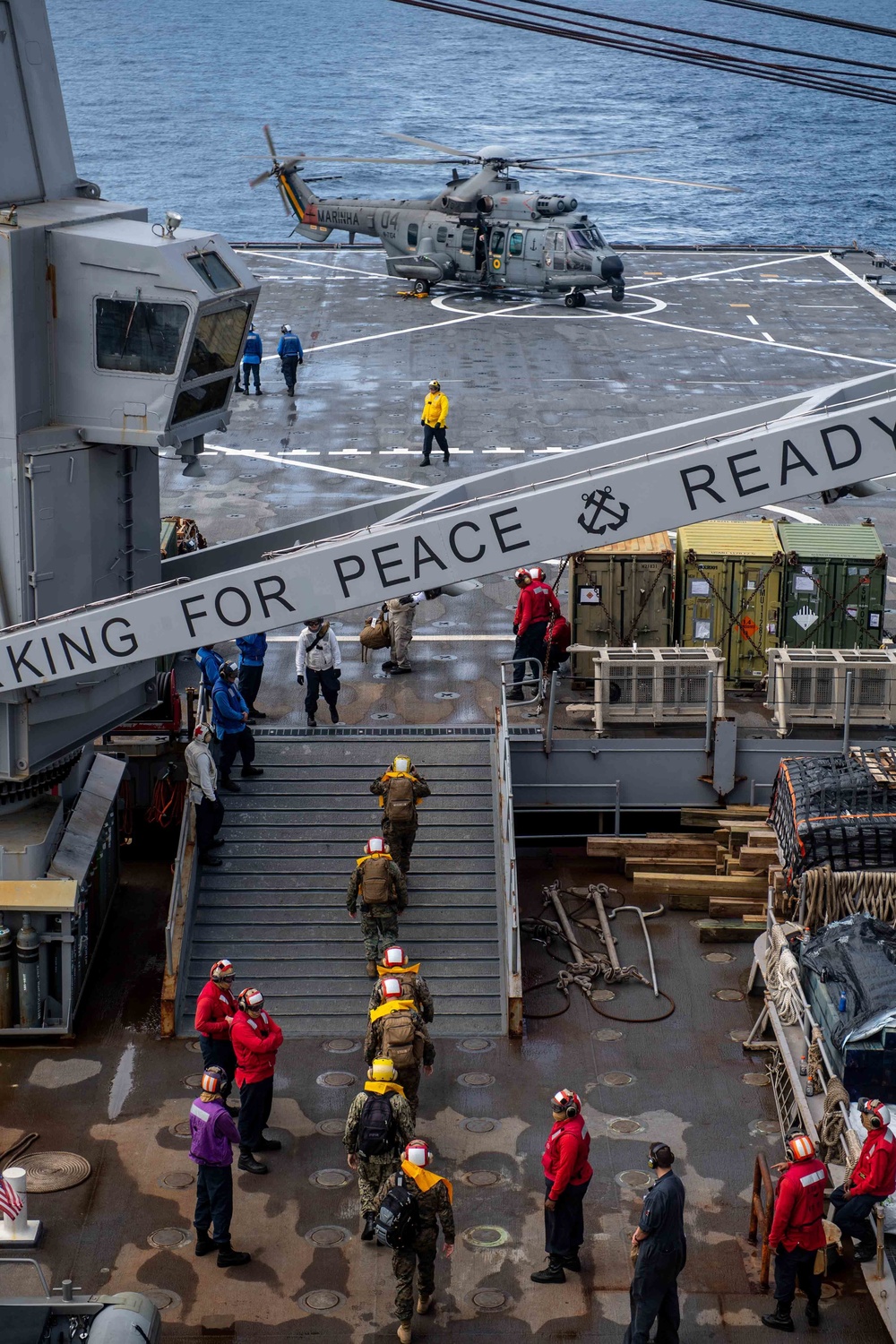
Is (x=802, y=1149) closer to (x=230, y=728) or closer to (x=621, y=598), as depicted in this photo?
(x=230, y=728)

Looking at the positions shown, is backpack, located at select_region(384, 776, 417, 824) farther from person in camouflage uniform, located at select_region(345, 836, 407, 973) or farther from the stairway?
the stairway

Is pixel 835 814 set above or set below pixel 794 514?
below

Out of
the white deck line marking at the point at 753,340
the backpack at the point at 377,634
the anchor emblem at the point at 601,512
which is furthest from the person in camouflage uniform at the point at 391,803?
the white deck line marking at the point at 753,340

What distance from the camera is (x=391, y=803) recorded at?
17.5m

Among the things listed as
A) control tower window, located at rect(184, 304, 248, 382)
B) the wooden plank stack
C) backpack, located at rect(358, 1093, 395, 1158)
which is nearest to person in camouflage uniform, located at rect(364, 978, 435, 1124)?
backpack, located at rect(358, 1093, 395, 1158)

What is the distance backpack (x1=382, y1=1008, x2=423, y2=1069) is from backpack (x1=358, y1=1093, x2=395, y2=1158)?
1218 millimetres

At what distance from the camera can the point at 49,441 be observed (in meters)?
15.1

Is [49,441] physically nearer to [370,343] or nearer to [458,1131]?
[458,1131]

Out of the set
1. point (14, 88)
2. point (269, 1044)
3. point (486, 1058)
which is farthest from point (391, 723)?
point (14, 88)

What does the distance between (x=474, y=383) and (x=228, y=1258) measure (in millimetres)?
29709

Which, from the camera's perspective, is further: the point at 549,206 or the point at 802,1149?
the point at 549,206

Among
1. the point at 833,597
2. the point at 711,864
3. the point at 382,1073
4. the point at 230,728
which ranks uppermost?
the point at 833,597

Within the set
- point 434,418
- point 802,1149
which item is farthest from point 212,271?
point 434,418

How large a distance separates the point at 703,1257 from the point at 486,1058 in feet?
11.4
